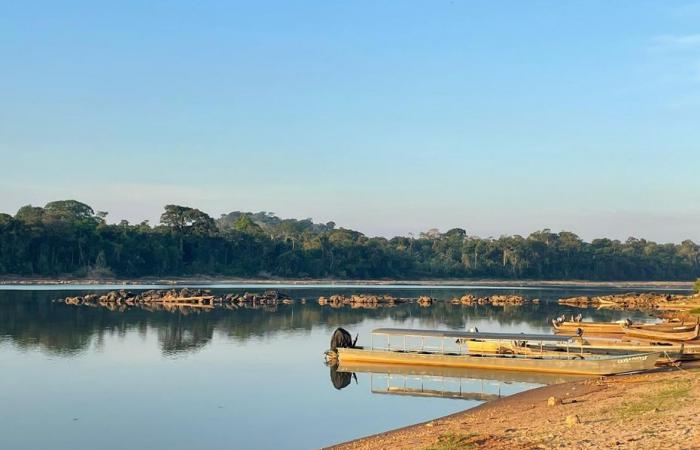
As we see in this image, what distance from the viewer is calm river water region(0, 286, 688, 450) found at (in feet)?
81.7

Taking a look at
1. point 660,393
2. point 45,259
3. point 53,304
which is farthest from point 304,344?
point 45,259

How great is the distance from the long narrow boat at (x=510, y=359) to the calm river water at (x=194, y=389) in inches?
42.6

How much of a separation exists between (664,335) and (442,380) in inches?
707

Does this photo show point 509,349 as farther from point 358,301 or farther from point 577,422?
point 358,301

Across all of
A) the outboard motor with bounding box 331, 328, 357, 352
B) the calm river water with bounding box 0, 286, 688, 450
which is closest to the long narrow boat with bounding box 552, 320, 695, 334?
the calm river water with bounding box 0, 286, 688, 450

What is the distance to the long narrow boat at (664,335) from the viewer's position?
45.6 meters

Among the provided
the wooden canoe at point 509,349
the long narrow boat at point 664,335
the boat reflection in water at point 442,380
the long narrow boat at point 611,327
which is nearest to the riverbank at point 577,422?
the boat reflection in water at point 442,380

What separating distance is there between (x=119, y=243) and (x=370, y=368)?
12785 centimetres

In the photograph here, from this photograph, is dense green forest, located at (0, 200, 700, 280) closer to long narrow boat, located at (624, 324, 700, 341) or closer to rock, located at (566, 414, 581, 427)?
long narrow boat, located at (624, 324, 700, 341)

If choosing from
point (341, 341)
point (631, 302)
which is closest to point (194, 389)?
point (341, 341)

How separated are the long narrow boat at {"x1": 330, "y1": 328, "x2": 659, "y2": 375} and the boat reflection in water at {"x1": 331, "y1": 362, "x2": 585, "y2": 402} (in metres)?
0.29

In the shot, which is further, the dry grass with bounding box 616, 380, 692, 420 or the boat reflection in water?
the boat reflection in water

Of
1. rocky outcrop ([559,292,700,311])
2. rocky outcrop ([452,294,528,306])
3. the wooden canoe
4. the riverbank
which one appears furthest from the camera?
rocky outcrop ([452,294,528,306])

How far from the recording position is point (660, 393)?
25.0 meters
